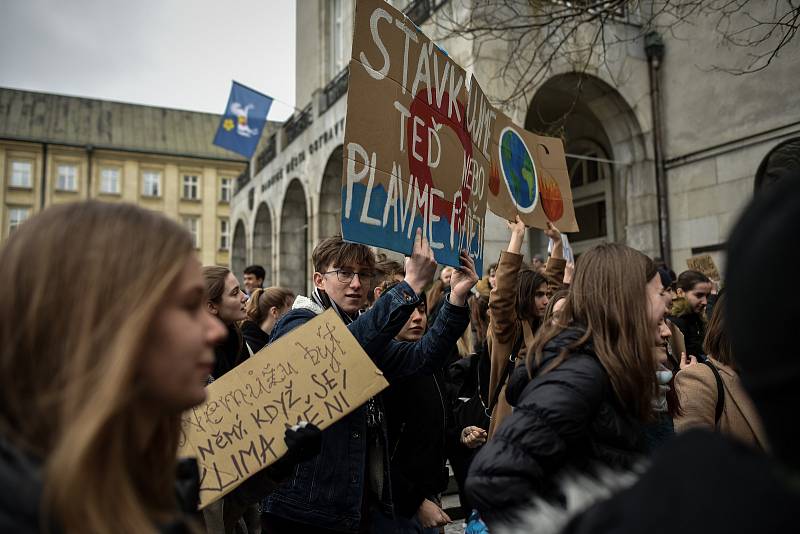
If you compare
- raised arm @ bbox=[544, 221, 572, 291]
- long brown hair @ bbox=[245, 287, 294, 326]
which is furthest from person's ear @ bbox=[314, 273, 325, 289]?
long brown hair @ bbox=[245, 287, 294, 326]

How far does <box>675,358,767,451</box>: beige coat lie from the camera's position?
7.88 feet

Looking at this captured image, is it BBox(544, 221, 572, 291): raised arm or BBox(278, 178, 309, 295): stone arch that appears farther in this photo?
BBox(278, 178, 309, 295): stone arch

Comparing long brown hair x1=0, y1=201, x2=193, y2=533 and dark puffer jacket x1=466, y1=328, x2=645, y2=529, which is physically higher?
long brown hair x1=0, y1=201, x2=193, y2=533

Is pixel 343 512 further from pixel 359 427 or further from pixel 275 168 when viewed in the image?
pixel 275 168

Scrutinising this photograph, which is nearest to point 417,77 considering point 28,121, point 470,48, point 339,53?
point 470,48

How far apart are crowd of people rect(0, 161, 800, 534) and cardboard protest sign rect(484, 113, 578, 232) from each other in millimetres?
253

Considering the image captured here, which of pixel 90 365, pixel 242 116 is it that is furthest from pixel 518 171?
pixel 242 116

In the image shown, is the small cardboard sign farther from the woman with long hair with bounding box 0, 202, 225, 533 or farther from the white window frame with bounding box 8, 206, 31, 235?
the white window frame with bounding box 8, 206, 31, 235

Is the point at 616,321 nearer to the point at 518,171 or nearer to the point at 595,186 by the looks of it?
the point at 518,171

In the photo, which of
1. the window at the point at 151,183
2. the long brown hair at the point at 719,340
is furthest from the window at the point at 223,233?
the long brown hair at the point at 719,340

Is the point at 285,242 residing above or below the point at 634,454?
above

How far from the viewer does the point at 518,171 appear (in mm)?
4004

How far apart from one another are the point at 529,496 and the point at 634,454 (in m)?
0.38

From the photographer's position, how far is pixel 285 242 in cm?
1798
